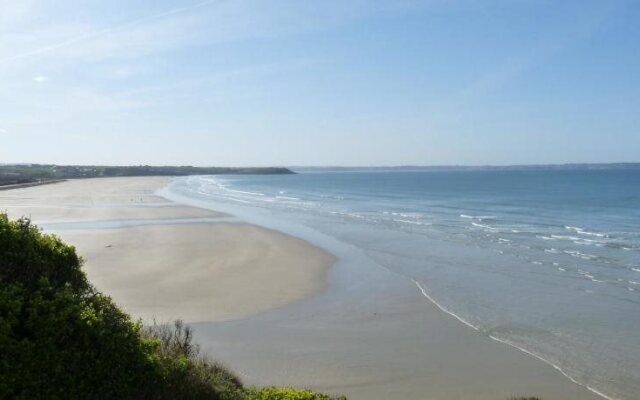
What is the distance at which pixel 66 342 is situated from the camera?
4.80 metres

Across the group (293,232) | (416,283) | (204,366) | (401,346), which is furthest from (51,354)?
(293,232)

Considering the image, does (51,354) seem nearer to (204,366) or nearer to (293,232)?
(204,366)

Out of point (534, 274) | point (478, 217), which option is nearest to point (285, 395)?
point (534, 274)

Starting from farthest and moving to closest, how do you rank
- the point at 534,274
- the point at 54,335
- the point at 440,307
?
the point at 534,274, the point at 440,307, the point at 54,335

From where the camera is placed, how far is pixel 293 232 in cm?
2905

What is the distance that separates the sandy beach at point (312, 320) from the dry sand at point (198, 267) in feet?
0.17

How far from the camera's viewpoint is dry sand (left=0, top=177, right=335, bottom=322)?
13.9 m

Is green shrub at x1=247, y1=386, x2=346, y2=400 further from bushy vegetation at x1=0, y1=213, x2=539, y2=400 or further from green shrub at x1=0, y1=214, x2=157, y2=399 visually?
green shrub at x1=0, y1=214, x2=157, y2=399

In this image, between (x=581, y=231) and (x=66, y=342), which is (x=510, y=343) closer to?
(x=66, y=342)

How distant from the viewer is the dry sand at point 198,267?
1388 cm

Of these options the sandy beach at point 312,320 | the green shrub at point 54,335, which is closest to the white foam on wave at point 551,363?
the sandy beach at point 312,320

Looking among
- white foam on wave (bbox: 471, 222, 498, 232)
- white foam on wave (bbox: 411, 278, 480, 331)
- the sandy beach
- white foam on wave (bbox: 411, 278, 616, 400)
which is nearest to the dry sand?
the sandy beach

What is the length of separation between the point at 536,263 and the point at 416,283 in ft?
18.7

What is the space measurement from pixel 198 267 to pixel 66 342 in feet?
A: 46.9
